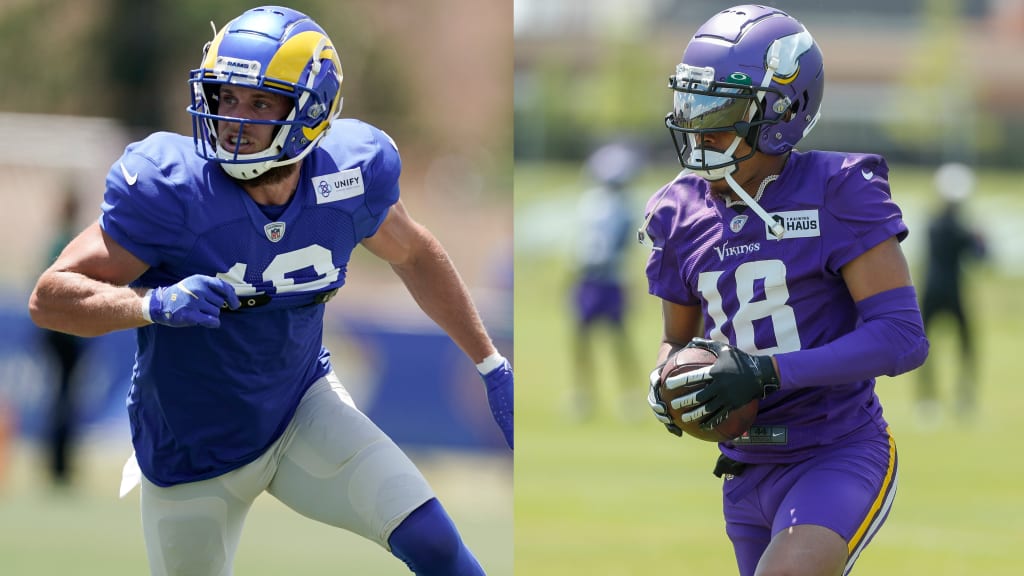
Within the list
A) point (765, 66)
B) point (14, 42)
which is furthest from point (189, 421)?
point (14, 42)

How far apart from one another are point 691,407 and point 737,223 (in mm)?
535

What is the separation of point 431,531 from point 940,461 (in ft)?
25.8

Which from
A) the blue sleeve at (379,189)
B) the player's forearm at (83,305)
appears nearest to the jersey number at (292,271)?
the blue sleeve at (379,189)

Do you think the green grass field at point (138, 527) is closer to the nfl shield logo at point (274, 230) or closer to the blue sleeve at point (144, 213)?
the nfl shield logo at point (274, 230)

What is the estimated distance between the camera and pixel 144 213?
4.03 metres

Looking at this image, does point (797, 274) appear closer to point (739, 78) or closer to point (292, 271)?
point (739, 78)

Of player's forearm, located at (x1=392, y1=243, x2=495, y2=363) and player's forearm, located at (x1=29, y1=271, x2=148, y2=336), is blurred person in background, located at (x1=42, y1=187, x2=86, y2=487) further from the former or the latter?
player's forearm, located at (x1=29, y1=271, x2=148, y2=336)

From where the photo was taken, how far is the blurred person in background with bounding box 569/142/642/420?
13.8 m

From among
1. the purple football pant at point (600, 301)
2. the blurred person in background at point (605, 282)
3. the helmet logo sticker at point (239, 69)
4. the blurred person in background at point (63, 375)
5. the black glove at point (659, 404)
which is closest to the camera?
the black glove at point (659, 404)

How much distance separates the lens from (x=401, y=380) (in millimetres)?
12438

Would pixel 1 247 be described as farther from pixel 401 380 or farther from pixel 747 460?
pixel 747 460

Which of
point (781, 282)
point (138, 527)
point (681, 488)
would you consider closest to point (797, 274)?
point (781, 282)

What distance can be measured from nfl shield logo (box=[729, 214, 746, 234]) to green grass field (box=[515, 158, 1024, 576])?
3458 mm

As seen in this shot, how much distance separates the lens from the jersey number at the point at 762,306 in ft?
13.1
